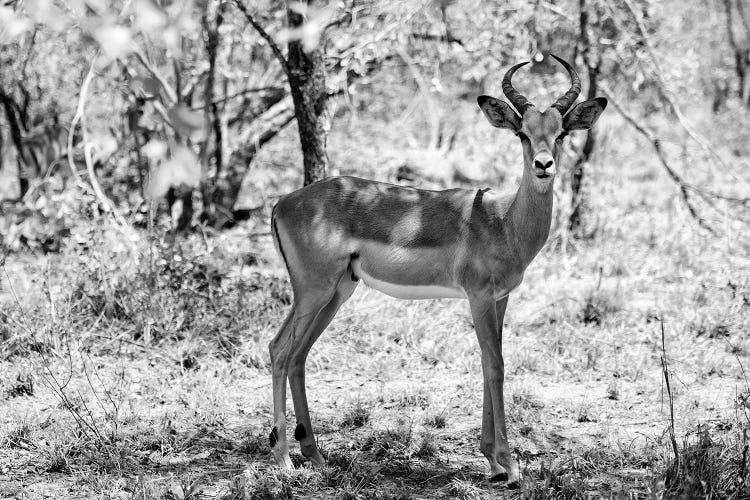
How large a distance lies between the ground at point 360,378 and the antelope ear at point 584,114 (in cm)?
125

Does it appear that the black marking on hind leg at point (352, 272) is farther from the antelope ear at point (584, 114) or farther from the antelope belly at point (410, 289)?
the antelope ear at point (584, 114)

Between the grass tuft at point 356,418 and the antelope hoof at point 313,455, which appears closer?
the antelope hoof at point 313,455

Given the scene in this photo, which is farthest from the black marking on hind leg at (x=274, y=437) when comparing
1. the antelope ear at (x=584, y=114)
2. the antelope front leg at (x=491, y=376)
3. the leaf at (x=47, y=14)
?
the leaf at (x=47, y=14)

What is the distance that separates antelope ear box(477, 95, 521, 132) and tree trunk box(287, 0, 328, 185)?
184 centimetres

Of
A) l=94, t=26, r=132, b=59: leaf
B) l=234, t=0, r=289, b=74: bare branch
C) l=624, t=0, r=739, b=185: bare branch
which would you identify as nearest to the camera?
l=94, t=26, r=132, b=59: leaf

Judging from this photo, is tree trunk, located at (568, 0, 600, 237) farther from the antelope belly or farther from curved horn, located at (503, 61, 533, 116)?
the antelope belly

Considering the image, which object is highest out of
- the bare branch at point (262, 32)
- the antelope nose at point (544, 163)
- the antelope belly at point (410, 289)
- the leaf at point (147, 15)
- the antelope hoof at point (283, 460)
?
the bare branch at point (262, 32)

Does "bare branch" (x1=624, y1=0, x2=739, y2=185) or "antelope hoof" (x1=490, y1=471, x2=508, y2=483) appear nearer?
"antelope hoof" (x1=490, y1=471, x2=508, y2=483)

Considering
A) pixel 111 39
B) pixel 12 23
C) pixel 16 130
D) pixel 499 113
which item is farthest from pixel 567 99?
pixel 16 130

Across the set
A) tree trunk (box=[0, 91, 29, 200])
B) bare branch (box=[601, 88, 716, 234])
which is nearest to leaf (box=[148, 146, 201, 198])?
bare branch (box=[601, 88, 716, 234])

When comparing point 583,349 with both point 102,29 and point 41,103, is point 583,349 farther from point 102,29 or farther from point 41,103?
point 41,103

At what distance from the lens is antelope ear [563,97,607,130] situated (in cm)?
439

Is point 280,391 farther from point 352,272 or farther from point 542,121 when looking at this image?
point 542,121

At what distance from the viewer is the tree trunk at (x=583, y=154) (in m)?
8.25
